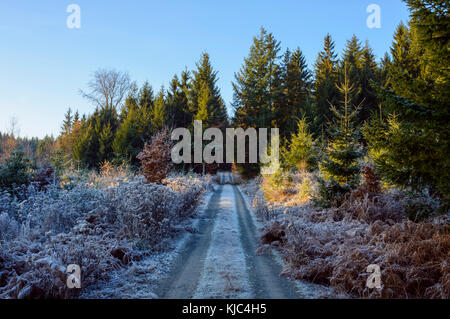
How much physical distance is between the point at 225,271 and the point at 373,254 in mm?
2707

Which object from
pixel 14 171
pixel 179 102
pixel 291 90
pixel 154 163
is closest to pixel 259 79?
pixel 291 90

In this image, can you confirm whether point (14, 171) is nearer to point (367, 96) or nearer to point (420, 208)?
point (420, 208)

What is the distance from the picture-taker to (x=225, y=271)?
4742 millimetres

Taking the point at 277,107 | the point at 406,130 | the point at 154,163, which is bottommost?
the point at 154,163

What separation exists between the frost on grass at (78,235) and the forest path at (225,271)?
3.38 ft

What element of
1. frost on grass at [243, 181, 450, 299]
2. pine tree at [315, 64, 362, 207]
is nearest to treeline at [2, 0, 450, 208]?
pine tree at [315, 64, 362, 207]

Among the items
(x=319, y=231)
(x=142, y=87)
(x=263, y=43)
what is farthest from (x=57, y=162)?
(x=263, y=43)

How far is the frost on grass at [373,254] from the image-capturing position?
371 centimetres

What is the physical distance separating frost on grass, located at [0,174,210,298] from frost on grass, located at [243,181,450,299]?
3049 mm

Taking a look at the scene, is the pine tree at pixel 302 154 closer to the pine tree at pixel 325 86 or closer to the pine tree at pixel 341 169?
the pine tree at pixel 325 86

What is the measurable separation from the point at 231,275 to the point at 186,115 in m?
24.8

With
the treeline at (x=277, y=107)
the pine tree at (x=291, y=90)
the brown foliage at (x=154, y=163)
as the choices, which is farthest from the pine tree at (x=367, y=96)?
the brown foliage at (x=154, y=163)

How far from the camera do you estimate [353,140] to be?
29.2ft
